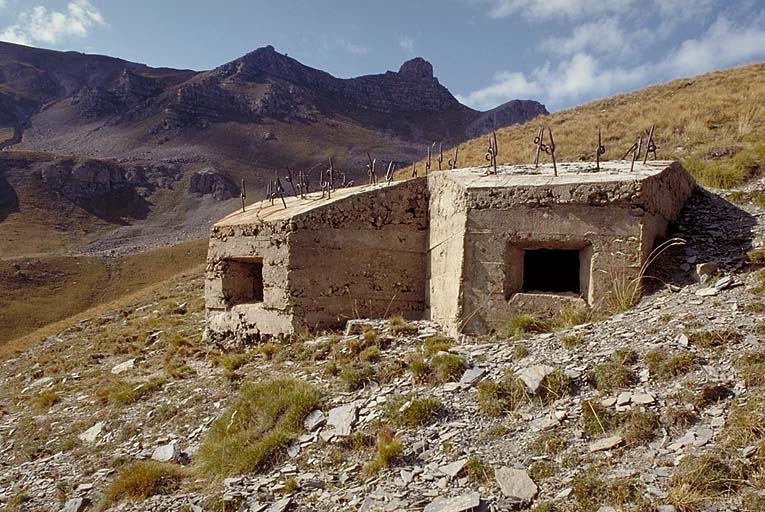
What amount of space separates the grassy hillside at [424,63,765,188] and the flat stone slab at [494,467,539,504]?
28.4ft

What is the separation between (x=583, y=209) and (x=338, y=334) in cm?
426

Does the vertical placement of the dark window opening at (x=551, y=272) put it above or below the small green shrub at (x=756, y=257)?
below

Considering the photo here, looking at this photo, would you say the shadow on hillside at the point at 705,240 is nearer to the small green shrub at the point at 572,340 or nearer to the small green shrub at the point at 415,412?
the small green shrub at the point at 572,340

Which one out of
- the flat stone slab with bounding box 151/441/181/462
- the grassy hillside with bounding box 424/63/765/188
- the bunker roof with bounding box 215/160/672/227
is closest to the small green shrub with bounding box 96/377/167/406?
the flat stone slab with bounding box 151/441/181/462

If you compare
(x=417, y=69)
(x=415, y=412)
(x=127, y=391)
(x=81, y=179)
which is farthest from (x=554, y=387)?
(x=417, y=69)

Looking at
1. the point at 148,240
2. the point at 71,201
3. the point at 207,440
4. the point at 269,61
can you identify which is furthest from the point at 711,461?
the point at 269,61

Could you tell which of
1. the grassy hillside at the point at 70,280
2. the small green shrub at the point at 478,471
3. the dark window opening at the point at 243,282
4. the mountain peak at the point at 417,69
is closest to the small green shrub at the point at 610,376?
the small green shrub at the point at 478,471

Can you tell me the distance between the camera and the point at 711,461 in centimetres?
395

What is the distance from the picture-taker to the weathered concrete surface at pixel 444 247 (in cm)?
729

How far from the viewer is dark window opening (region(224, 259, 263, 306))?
10.2 meters

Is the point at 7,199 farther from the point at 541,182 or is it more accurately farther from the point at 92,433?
the point at 541,182

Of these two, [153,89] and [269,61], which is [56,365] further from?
[269,61]

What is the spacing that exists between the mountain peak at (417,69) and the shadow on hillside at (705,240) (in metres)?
151

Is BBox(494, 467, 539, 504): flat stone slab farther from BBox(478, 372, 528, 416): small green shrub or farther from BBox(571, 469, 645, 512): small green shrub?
BBox(478, 372, 528, 416): small green shrub
